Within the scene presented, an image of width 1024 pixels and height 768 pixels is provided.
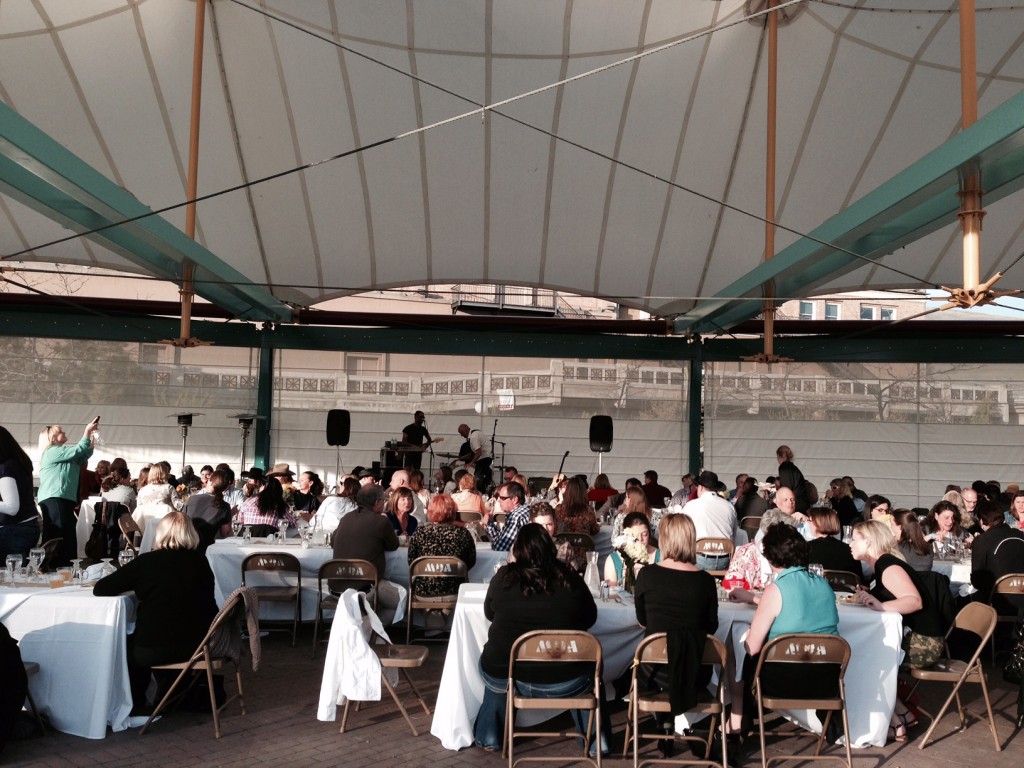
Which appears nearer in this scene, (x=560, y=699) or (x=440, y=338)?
(x=560, y=699)

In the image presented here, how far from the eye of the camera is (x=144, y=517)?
9133mm

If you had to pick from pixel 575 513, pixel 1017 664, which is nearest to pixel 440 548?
pixel 575 513

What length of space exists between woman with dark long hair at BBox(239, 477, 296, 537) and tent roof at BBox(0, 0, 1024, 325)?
8.62ft

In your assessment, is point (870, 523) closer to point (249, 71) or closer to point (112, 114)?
point (249, 71)

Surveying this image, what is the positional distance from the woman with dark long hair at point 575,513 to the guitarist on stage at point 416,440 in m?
6.66

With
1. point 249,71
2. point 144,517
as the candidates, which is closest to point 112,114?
point 249,71

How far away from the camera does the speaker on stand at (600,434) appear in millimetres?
14914

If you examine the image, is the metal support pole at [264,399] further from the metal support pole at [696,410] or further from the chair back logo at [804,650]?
the chair back logo at [804,650]

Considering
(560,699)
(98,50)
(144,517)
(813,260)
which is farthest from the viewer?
(98,50)

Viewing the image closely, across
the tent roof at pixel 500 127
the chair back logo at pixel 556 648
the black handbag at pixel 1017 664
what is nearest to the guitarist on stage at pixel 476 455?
the tent roof at pixel 500 127

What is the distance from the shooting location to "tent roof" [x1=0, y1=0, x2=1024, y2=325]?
1077 cm

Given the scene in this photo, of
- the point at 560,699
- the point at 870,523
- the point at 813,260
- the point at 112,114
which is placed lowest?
the point at 560,699

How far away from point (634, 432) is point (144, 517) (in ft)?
27.9

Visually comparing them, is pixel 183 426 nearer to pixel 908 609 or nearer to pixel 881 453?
pixel 881 453
